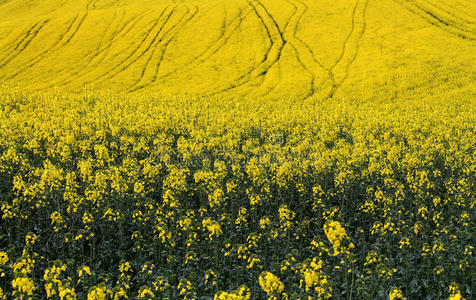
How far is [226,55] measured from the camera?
51.1 m

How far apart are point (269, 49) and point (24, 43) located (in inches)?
1471

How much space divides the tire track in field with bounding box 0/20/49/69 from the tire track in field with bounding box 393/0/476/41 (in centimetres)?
6232

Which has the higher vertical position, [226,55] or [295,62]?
[226,55]

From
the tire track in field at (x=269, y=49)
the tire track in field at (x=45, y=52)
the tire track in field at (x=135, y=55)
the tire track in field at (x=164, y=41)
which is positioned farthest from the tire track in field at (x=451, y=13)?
the tire track in field at (x=45, y=52)

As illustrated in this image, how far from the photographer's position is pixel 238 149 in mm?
19953

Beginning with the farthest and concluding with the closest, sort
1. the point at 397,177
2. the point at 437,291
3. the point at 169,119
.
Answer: the point at 169,119 → the point at 397,177 → the point at 437,291

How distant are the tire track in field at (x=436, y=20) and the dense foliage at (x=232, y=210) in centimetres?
3172

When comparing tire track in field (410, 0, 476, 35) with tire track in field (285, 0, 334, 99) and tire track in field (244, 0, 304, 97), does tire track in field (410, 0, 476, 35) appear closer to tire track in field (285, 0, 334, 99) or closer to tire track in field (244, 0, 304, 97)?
tire track in field (285, 0, 334, 99)

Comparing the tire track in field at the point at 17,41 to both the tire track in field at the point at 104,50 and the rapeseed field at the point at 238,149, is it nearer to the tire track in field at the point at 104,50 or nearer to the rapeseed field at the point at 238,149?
the rapeseed field at the point at 238,149

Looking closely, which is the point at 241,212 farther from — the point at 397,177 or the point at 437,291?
the point at 397,177

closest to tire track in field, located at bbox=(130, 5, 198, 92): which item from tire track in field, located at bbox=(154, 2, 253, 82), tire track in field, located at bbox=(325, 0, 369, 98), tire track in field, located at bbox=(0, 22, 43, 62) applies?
tire track in field, located at bbox=(154, 2, 253, 82)

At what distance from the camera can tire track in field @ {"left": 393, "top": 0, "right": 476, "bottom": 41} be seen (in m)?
52.8

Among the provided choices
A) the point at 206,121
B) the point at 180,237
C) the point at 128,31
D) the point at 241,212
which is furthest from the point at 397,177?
the point at 128,31

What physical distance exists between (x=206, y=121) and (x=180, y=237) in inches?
570
